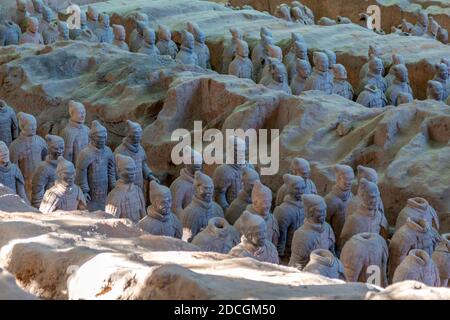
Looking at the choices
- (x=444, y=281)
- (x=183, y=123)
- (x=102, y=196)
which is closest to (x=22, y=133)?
(x=102, y=196)

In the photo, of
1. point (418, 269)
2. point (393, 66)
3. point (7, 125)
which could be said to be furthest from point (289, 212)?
point (393, 66)

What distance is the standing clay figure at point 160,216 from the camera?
655 centimetres

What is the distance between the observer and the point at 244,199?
727 cm

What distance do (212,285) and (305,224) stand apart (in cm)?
290

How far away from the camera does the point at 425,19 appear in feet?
46.9

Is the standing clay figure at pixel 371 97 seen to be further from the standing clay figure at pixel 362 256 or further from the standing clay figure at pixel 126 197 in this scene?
the standing clay figure at pixel 362 256

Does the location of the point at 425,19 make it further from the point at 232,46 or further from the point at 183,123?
the point at 183,123

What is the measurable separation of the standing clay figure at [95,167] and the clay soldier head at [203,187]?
1.31m

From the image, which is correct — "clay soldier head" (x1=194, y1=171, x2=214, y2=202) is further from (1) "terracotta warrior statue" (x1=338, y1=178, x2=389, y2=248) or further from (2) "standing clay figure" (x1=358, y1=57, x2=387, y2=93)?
(2) "standing clay figure" (x1=358, y1=57, x2=387, y2=93)

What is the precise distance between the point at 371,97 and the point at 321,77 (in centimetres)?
72

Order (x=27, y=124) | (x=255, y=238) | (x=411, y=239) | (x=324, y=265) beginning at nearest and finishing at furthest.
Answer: (x=324, y=265) → (x=255, y=238) → (x=411, y=239) → (x=27, y=124)

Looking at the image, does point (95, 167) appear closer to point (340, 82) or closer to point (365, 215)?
point (365, 215)

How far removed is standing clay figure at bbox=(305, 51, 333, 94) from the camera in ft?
34.0

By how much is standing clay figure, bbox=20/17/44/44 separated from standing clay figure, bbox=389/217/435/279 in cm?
745
